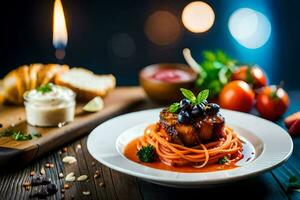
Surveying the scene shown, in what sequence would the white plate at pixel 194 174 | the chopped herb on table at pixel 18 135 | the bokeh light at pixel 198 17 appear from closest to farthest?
the white plate at pixel 194 174
the chopped herb on table at pixel 18 135
the bokeh light at pixel 198 17

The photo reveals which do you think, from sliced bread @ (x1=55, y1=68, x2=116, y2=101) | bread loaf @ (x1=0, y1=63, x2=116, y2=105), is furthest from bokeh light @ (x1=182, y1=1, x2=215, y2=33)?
bread loaf @ (x1=0, y1=63, x2=116, y2=105)

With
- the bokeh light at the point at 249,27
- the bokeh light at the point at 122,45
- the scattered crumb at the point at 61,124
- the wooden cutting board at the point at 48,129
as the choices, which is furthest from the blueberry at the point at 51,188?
the bokeh light at the point at 249,27

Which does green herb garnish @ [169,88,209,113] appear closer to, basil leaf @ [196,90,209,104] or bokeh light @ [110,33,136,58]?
basil leaf @ [196,90,209,104]

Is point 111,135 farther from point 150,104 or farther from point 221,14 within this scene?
point 221,14

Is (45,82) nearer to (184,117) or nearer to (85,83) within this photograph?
(85,83)

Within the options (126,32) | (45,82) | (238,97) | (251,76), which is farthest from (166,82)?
(126,32)

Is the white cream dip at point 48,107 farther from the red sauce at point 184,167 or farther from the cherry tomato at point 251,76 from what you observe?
the cherry tomato at point 251,76
